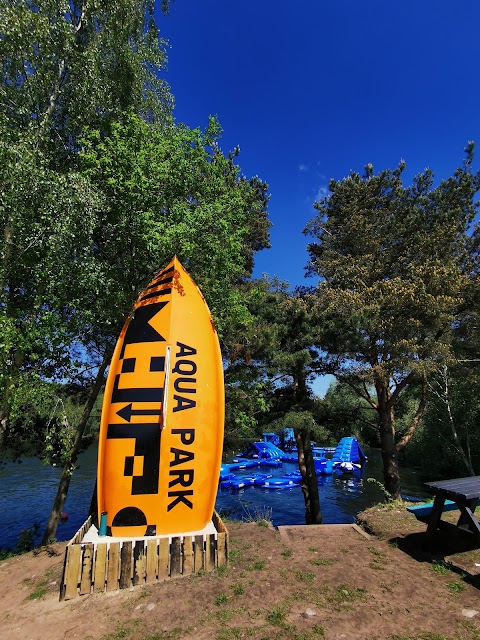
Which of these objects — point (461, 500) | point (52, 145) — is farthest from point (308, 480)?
point (52, 145)

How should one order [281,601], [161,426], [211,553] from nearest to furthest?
[281,601], [211,553], [161,426]

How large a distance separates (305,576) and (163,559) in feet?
7.35

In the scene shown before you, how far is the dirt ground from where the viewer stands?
13.7 ft

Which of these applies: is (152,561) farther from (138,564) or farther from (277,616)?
(277,616)

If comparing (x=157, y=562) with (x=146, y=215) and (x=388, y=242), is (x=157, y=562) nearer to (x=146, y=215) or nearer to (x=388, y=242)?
(x=146, y=215)

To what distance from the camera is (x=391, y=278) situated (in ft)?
55.3

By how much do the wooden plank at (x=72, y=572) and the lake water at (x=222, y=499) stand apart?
11836mm

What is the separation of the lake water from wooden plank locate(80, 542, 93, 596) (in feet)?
38.6

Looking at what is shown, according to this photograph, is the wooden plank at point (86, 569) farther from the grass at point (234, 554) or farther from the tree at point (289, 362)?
the tree at point (289, 362)

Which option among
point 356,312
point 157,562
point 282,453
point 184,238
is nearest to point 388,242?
point 356,312

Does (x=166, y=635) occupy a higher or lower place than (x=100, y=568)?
lower

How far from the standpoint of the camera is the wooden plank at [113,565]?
17.5 feet

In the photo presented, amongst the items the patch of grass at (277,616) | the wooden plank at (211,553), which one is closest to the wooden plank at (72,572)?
the wooden plank at (211,553)

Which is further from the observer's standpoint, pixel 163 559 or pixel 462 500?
pixel 462 500
